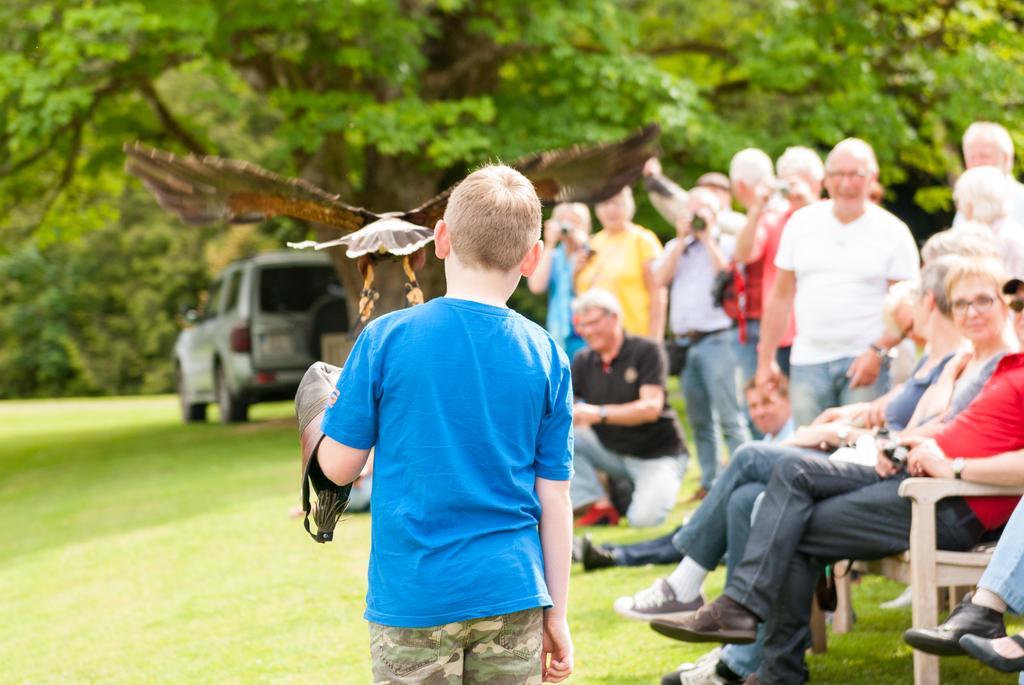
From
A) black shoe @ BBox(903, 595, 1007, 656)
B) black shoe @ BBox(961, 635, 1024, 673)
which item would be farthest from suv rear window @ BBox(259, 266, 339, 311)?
black shoe @ BBox(961, 635, 1024, 673)

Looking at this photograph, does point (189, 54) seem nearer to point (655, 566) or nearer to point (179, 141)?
point (179, 141)

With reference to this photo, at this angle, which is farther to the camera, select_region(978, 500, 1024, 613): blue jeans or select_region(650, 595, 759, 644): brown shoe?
select_region(650, 595, 759, 644): brown shoe

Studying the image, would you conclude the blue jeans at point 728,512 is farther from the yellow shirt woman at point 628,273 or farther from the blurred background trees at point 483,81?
the blurred background trees at point 483,81

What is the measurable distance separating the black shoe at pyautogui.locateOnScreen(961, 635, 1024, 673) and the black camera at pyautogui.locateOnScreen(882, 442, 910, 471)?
817 mm

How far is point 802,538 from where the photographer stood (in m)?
4.41

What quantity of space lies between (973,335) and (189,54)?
1105 cm

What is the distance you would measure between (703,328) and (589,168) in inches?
162

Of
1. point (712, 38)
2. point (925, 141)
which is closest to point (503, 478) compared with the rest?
point (925, 141)

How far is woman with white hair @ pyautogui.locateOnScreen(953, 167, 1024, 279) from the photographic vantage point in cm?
555

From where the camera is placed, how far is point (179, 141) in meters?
18.3

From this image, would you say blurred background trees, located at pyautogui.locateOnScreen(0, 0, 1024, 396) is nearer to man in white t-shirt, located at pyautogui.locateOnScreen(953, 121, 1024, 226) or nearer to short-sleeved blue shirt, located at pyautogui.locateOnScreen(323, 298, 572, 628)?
man in white t-shirt, located at pyautogui.locateOnScreen(953, 121, 1024, 226)

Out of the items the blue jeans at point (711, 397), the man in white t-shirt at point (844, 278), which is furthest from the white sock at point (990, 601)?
the blue jeans at point (711, 397)

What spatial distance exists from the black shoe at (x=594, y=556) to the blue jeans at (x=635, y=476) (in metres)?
0.97

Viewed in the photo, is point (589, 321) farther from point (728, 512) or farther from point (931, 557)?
point (931, 557)
